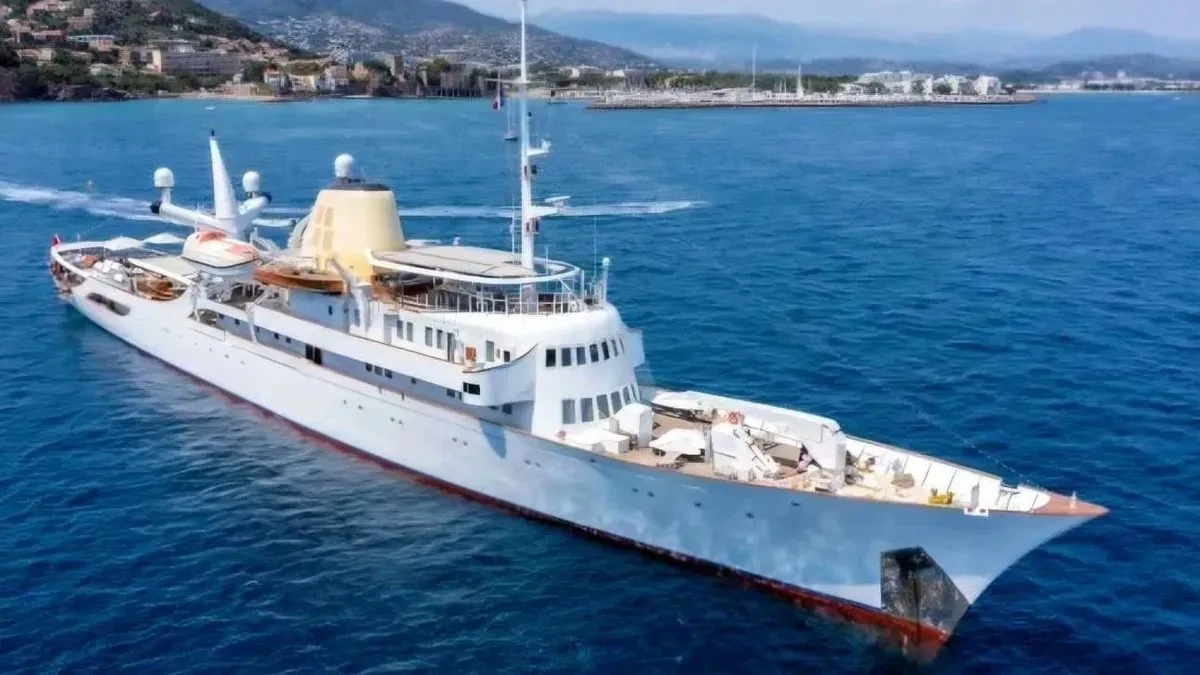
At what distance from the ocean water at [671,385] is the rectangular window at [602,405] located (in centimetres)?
389

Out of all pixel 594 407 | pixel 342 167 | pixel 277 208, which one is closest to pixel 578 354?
pixel 594 407

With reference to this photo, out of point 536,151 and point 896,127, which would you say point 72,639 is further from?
point 896,127

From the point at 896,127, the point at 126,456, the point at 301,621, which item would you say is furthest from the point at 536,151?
the point at 896,127

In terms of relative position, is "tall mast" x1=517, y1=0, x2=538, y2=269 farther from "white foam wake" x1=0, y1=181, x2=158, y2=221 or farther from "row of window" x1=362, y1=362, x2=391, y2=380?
"white foam wake" x1=0, y1=181, x2=158, y2=221

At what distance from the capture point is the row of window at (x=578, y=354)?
29859 mm

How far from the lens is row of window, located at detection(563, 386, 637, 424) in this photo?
98.6 feet

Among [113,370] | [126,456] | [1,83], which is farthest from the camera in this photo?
[1,83]

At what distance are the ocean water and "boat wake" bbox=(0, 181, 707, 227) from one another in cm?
40

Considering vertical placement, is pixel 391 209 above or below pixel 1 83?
below

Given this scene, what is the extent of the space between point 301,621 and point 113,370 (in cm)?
2339

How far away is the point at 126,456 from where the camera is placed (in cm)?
3497

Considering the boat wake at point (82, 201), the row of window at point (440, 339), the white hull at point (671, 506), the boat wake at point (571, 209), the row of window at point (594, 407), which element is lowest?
the white hull at point (671, 506)

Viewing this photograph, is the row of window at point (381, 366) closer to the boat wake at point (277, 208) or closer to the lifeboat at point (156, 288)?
the lifeboat at point (156, 288)

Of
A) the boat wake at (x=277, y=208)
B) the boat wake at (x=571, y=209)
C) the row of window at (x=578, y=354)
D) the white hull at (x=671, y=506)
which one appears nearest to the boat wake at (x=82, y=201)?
the boat wake at (x=277, y=208)
